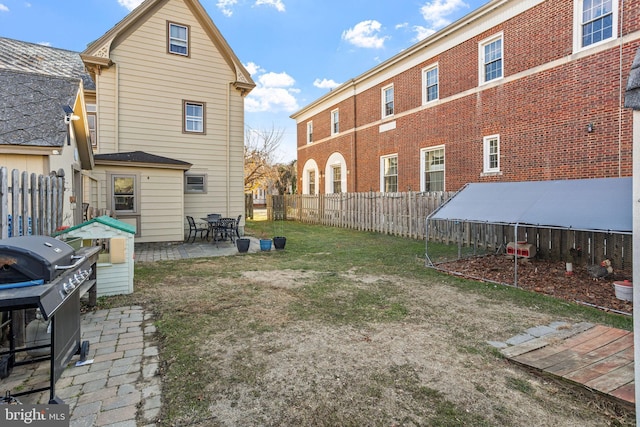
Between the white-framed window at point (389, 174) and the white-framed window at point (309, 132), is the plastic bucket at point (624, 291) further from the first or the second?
the white-framed window at point (309, 132)

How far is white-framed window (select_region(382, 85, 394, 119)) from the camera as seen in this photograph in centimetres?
1755

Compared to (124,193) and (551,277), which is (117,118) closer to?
(124,193)

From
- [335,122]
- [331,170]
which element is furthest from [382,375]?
[335,122]

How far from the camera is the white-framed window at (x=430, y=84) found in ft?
48.7

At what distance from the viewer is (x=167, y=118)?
12.3 m

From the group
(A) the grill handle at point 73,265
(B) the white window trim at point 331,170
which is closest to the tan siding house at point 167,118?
(A) the grill handle at point 73,265

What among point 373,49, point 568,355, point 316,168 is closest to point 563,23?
point 568,355

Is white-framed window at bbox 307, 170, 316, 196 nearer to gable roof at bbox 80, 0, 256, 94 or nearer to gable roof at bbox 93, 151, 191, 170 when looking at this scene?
gable roof at bbox 80, 0, 256, 94

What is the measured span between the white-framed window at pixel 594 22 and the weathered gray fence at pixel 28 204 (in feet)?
44.0

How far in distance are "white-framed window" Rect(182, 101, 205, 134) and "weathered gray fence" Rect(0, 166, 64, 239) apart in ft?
26.0

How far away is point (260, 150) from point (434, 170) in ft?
60.1

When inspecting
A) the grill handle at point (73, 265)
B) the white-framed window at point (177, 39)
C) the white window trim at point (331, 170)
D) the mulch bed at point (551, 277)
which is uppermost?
the white-framed window at point (177, 39)

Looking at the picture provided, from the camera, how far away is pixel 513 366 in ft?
10.9

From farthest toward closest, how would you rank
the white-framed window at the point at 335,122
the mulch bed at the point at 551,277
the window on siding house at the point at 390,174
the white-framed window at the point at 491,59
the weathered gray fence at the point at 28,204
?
the white-framed window at the point at 335,122 → the window on siding house at the point at 390,174 → the white-framed window at the point at 491,59 → the mulch bed at the point at 551,277 → the weathered gray fence at the point at 28,204
